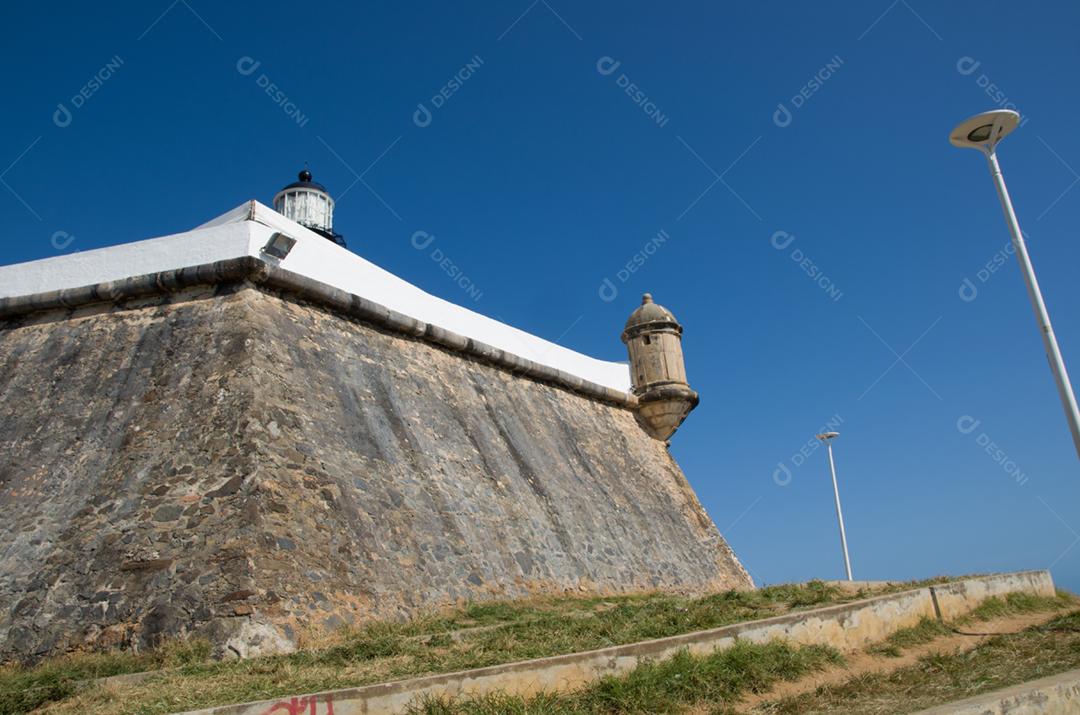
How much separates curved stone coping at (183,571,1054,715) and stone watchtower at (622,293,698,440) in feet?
27.2

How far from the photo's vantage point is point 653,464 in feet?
49.3

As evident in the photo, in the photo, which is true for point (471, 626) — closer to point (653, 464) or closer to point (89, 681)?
point (89, 681)

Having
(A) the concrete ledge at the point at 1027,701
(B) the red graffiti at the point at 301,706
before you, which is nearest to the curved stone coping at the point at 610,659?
(B) the red graffiti at the point at 301,706

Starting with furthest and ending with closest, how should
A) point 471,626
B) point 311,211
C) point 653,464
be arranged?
point 311,211 → point 653,464 → point 471,626

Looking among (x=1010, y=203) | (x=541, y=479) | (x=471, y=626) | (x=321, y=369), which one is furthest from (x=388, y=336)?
(x=1010, y=203)

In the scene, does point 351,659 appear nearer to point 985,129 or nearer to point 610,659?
point 610,659

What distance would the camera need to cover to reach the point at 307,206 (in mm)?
16906

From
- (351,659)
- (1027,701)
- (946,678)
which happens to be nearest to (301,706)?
(351,659)

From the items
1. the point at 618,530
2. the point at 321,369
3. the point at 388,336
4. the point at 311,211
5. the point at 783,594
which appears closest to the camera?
the point at 783,594

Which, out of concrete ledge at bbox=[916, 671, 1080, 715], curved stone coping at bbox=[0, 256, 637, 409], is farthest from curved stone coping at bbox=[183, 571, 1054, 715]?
curved stone coping at bbox=[0, 256, 637, 409]

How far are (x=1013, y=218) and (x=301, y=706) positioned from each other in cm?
808

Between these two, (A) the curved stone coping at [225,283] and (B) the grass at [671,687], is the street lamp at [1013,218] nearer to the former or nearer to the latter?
(B) the grass at [671,687]

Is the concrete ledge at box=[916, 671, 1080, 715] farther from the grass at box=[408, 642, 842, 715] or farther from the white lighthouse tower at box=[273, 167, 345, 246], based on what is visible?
the white lighthouse tower at box=[273, 167, 345, 246]

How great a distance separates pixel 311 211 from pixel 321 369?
9108 mm
